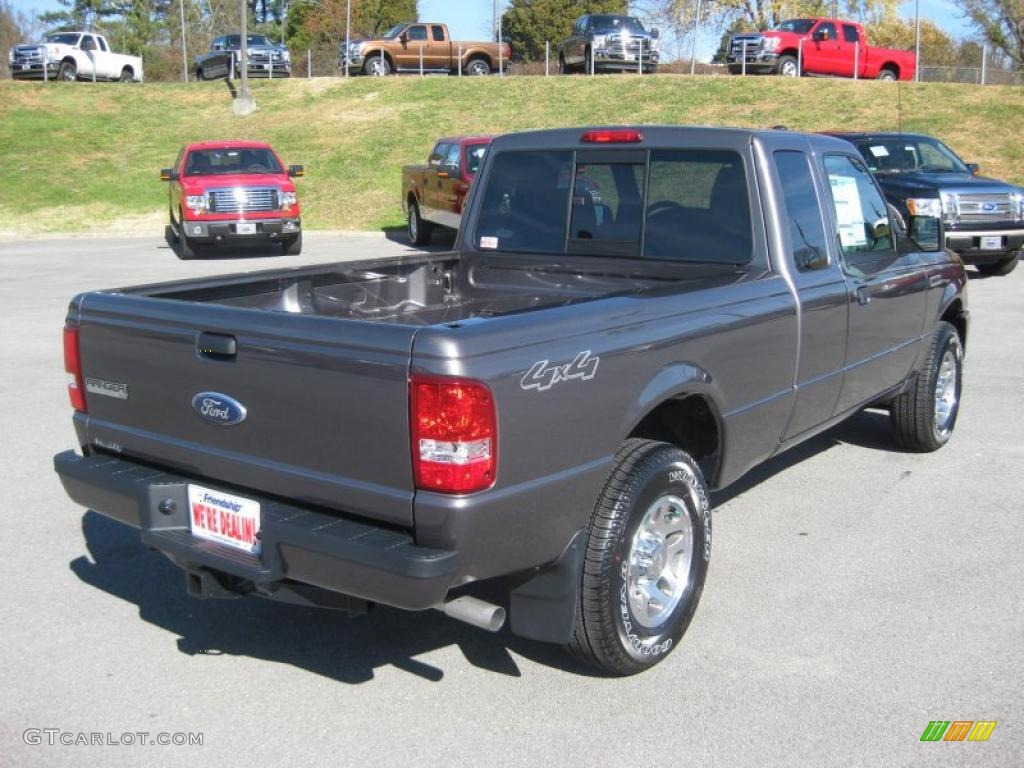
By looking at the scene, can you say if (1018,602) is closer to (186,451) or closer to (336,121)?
(186,451)

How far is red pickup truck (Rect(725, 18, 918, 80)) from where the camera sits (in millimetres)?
33438

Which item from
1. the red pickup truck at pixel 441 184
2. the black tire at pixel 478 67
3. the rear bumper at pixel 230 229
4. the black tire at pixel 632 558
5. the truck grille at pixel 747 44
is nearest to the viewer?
the black tire at pixel 632 558

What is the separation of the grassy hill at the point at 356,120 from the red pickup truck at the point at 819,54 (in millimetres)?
1796

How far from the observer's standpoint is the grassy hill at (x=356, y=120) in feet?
87.6

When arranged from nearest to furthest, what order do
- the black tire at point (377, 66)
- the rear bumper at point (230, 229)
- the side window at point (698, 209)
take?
1. the side window at point (698, 209)
2. the rear bumper at point (230, 229)
3. the black tire at point (377, 66)

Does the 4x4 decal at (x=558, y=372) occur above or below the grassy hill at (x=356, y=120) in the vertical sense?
below

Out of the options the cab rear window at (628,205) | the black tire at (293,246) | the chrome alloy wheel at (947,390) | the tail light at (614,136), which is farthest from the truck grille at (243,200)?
the tail light at (614,136)

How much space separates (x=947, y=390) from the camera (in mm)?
6844

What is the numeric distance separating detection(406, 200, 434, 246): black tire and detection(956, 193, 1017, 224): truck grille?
365 inches

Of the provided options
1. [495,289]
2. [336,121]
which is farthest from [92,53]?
[495,289]

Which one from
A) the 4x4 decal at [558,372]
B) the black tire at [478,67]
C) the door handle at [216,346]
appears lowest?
the 4x4 decal at [558,372]

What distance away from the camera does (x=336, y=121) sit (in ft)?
109

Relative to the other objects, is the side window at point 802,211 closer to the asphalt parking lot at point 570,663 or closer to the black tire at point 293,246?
the asphalt parking lot at point 570,663

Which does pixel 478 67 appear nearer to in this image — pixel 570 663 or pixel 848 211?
pixel 848 211
